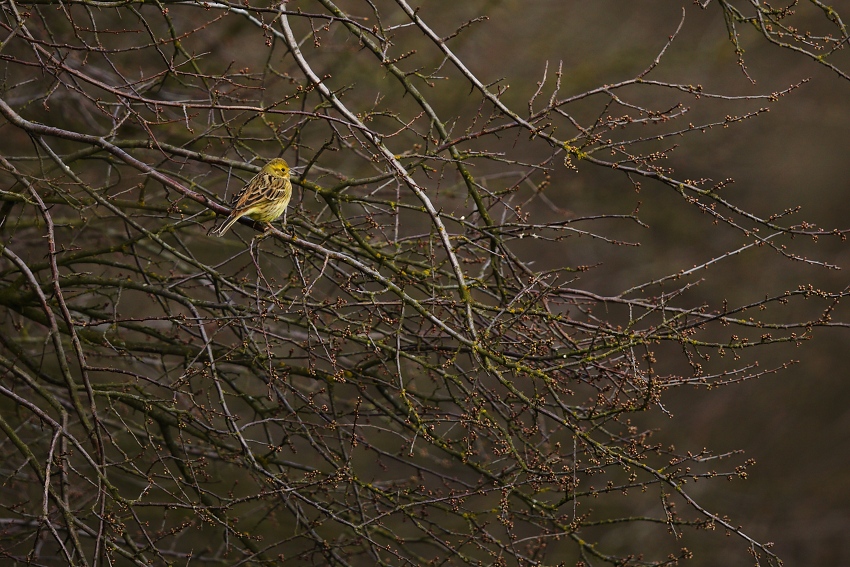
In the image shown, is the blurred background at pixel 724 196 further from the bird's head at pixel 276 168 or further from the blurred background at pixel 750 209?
the bird's head at pixel 276 168

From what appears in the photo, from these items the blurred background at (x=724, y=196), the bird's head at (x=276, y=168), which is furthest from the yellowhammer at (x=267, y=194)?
the blurred background at (x=724, y=196)

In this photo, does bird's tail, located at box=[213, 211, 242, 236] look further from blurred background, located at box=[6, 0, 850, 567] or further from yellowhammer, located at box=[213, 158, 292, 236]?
blurred background, located at box=[6, 0, 850, 567]

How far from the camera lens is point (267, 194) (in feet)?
20.8

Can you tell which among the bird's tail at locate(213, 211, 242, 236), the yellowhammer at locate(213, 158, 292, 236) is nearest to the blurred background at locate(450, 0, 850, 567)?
the yellowhammer at locate(213, 158, 292, 236)

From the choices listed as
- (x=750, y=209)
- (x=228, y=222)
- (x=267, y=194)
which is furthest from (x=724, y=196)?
(x=228, y=222)

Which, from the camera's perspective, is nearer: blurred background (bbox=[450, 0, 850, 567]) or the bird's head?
the bird's head

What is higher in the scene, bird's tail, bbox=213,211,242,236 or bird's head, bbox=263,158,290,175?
bird's head, bbox=263,158,290,175

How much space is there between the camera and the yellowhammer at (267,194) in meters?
6.09

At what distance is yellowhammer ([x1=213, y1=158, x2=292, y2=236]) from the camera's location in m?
6.09

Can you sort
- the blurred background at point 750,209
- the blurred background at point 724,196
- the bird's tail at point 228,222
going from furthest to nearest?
the blurred background at point 750,209, the blurred background at point 724,196, the bird's tail at point 228,222

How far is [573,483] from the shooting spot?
491 cm

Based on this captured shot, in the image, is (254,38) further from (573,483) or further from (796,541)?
(796,541)

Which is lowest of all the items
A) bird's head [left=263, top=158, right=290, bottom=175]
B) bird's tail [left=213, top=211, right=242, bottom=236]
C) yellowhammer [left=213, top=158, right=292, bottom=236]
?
bird's tail [left=213, top=211, right=242, bottom=236]

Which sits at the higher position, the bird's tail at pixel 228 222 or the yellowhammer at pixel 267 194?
the yellowhammer at pixel 267 194
